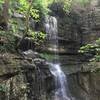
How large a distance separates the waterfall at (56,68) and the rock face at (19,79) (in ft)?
7.05

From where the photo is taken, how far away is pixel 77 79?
56.2ft

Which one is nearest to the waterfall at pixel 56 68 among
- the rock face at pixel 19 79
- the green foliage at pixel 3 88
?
the rock face at pixel 19 79

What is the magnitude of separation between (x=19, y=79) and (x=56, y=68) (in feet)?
22.3

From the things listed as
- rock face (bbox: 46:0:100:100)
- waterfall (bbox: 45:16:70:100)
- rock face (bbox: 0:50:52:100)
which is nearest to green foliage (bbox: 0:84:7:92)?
rock face (bbox: 0:50:52:100)

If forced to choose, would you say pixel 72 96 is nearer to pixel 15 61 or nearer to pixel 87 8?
pixel 15 61

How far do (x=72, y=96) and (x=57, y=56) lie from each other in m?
5.04

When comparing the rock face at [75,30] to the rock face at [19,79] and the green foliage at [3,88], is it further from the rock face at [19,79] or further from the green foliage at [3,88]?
the green foliage at [3,88]

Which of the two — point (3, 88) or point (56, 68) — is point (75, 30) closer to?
point (56, 68)

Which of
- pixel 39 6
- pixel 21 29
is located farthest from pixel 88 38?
pixel 21 29

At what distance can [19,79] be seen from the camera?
12.2 m

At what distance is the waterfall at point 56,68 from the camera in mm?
16812

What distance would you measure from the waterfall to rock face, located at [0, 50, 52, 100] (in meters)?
2.15

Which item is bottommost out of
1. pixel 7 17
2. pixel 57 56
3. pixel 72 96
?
pixel 72 96

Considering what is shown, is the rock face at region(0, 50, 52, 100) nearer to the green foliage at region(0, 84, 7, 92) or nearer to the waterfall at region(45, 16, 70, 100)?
the green foliage at region(0, 84, 7, 92)
